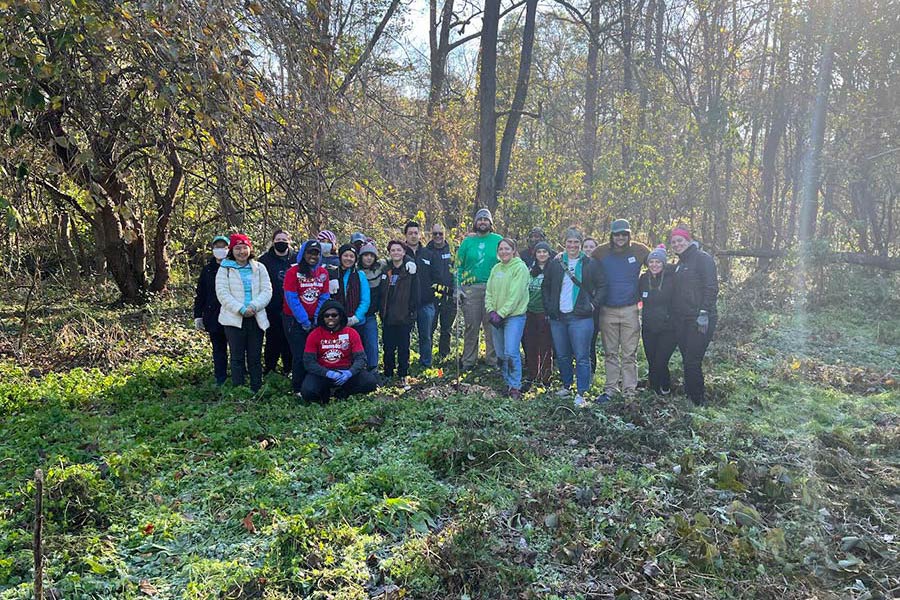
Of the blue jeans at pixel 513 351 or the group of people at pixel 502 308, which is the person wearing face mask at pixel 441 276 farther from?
the blue jeans at pixel 513 351

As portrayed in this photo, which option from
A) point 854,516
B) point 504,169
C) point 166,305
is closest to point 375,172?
point 504,169

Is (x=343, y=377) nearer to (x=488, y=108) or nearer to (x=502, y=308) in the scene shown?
(x=502, y=308)

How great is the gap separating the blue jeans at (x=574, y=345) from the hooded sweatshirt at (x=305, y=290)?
8.78 ft

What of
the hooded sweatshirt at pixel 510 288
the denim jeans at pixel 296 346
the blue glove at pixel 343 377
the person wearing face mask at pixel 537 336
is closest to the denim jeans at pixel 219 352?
the denim jeans at pixel 296 346

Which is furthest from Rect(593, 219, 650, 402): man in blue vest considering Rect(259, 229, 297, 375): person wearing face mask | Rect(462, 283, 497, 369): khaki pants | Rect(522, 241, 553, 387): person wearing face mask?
Rect(259, 229, 297, 375): person wearing face mask

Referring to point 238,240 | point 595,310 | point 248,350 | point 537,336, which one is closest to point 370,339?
point 248,350

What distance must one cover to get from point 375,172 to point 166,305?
4.52 metres

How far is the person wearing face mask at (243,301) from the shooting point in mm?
6430

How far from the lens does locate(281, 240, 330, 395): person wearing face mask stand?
6570mm

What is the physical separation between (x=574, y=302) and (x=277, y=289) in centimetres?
350

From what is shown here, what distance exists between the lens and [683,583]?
127 inches

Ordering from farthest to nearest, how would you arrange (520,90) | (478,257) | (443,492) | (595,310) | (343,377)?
1. (520,90)
2. (478,257)
3. (595,310)
4. (343,377)
5. (443,492)

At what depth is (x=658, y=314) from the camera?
634cm

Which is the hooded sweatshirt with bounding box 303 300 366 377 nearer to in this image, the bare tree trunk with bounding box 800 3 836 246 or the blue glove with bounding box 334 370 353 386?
the blue glove with bounding box 334 370 353 386
